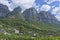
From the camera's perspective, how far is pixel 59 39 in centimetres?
6781
